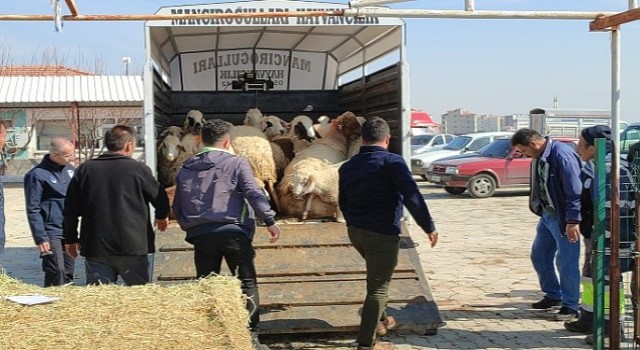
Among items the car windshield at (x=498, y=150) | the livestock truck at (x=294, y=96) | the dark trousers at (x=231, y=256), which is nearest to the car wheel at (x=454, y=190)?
the car windshield at (x=498, y=150)

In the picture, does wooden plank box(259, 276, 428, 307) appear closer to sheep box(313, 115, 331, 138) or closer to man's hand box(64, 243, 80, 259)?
man's hand box(64, 243, 80, 259)

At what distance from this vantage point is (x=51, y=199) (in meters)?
7.37

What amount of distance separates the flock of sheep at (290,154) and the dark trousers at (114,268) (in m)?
2.65

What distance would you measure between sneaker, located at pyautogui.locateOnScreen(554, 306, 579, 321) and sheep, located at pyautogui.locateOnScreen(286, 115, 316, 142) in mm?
4069

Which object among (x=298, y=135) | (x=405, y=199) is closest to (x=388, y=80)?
(x=298, y=135)

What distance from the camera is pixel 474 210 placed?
57.8ft

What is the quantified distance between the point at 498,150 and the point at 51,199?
595 inches

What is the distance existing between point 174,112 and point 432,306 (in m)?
6.48

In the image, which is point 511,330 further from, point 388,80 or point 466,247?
point 466,247

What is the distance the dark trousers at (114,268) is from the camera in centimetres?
576

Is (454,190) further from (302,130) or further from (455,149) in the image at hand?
(302,130)

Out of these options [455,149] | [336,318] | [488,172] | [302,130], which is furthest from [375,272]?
[455,149]

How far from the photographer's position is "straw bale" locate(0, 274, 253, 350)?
3.98 metres

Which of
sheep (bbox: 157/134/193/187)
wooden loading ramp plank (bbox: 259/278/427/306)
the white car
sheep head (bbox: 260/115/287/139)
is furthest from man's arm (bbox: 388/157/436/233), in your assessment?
the white car
